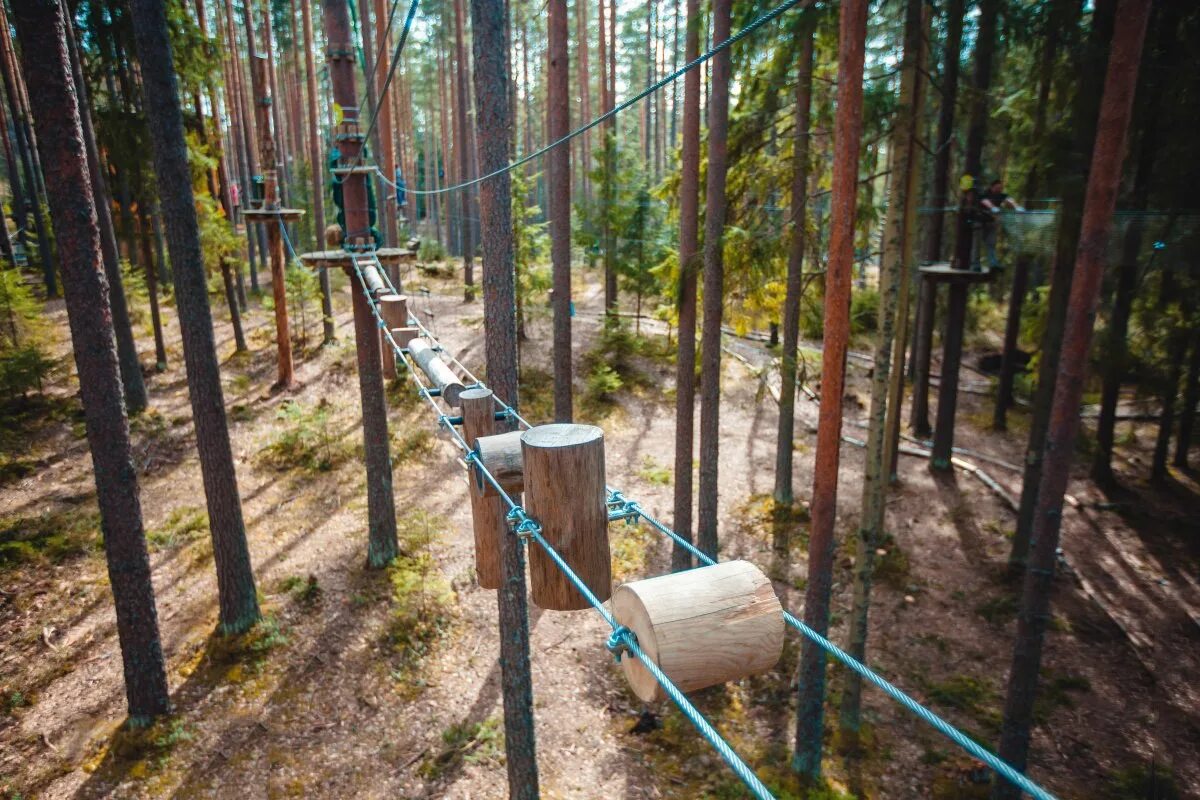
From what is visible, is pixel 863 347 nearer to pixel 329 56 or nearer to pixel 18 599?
pixel 329 56

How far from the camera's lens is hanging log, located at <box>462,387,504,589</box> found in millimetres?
3611

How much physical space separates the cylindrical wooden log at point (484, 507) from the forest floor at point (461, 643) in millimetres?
4830

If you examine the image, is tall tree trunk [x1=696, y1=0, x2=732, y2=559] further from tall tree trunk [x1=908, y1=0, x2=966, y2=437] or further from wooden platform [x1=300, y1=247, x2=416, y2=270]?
wooden platform [x1=300, y1=247, x2=416, y2=270]

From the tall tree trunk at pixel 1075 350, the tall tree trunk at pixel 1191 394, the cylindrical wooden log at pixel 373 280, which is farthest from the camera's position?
the tall tree trunk at pixel 1191 394

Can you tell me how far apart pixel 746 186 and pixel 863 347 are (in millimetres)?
14962

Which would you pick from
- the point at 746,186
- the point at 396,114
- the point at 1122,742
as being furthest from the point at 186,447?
the point at 396,114

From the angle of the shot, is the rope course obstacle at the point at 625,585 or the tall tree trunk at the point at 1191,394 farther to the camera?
the tall tree trunk at the point at 1191,394

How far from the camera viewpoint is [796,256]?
10539 mm

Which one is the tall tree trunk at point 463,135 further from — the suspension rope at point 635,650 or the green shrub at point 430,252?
the suspension rope at point 635,650

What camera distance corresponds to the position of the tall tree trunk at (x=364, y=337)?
326 inches

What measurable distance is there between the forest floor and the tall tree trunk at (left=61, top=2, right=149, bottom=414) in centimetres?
84

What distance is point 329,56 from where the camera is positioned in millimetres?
8695

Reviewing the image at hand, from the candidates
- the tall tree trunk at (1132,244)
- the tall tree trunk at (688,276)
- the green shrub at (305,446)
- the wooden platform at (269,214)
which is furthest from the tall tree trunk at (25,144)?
the tall tree trunk at (1132,244)

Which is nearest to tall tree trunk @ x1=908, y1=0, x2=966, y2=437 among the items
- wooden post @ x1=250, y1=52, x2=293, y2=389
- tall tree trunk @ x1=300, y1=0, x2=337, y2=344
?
wooden post @ x1=250, y1=52, x2=293, y2=389
